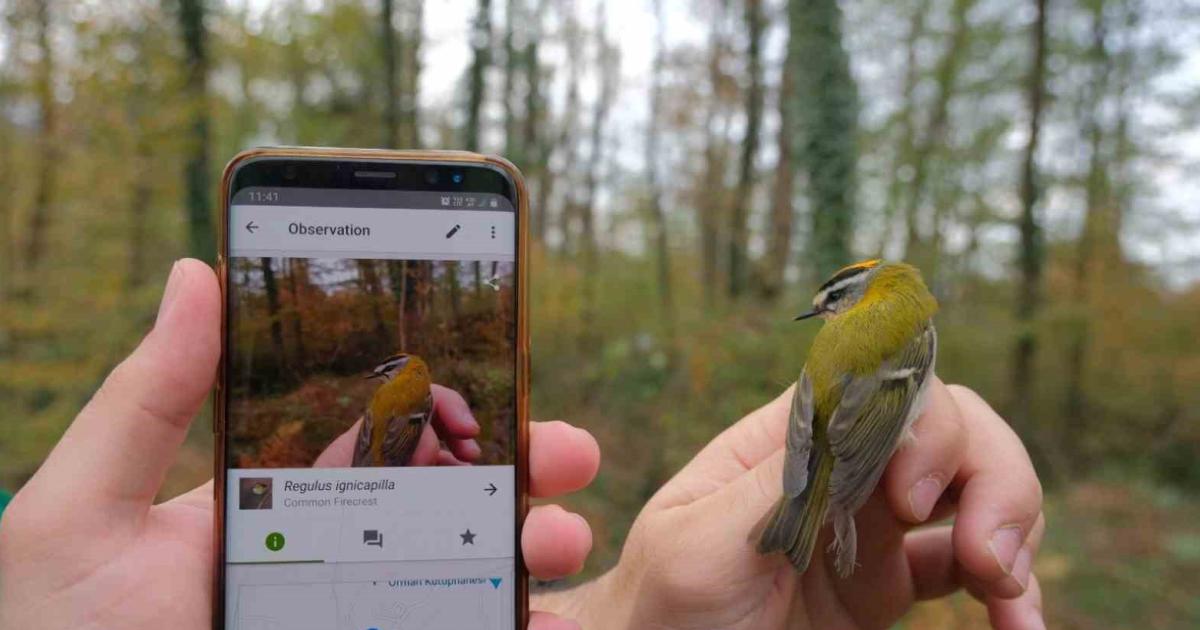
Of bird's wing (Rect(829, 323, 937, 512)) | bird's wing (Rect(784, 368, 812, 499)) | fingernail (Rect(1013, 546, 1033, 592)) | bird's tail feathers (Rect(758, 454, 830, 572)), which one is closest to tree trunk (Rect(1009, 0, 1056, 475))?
fingernail (Rect(1013, 546, 1033, 592))

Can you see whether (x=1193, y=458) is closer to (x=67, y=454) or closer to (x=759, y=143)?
(x=759, y=143)

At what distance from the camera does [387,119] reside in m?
9.21

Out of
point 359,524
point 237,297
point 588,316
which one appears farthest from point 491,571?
point 588,316

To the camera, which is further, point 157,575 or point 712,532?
point 712,532

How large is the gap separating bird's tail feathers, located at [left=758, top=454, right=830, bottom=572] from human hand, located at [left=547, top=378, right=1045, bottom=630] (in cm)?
7

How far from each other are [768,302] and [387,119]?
Result: 581 cm

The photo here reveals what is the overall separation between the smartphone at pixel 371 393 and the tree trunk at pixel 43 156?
Result: 22.4 feet

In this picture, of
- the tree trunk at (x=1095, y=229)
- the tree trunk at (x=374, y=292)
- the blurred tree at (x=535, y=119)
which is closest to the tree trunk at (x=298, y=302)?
the tree trunk at (x=374, y=292)

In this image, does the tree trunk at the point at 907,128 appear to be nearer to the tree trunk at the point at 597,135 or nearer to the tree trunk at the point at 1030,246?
the tree trunk at the point at 1030,246

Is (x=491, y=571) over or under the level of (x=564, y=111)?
under

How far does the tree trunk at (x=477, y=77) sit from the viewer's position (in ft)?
29.8

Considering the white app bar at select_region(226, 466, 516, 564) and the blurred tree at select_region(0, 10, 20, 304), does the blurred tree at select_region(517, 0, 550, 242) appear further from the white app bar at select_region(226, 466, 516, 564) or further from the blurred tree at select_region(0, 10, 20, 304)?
the white app bar at select_region(226, 466, 516, 564)

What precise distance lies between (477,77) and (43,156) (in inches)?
191

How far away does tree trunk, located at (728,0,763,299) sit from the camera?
995 centimetres
